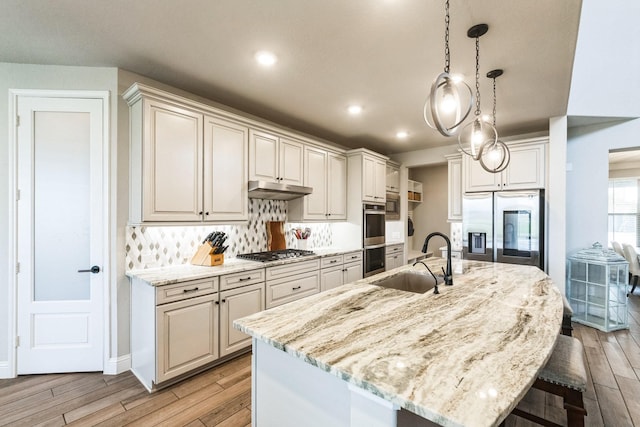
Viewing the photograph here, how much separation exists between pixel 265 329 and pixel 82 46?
8.16ft

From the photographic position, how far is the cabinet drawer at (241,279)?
2.62 metres

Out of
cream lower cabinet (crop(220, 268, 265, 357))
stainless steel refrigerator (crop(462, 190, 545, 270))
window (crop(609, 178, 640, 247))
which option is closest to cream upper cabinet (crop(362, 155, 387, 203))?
stainless steel refrigerator (crop(462, 190, 545, 270))

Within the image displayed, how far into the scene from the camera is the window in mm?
5891

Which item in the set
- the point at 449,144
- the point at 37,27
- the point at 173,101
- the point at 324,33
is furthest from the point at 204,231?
the point at 449,144

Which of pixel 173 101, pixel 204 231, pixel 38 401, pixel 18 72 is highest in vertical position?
pixel 18 72

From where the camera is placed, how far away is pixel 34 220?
2445 mm

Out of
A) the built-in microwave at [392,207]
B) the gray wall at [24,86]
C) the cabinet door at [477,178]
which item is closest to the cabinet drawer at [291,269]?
the gray wall at [24,86]

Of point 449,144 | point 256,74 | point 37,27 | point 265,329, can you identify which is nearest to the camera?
point 265,329

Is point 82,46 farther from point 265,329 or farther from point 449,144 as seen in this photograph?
point 449,144

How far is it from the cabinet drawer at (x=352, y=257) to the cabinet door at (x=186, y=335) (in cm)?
195

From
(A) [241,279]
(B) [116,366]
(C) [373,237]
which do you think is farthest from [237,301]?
(C) [373,237]

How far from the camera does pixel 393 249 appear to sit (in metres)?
5.05

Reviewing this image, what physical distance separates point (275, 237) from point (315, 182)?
915mm

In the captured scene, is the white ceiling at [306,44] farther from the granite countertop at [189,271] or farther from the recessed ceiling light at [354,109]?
the granite countertop at [189,271]
